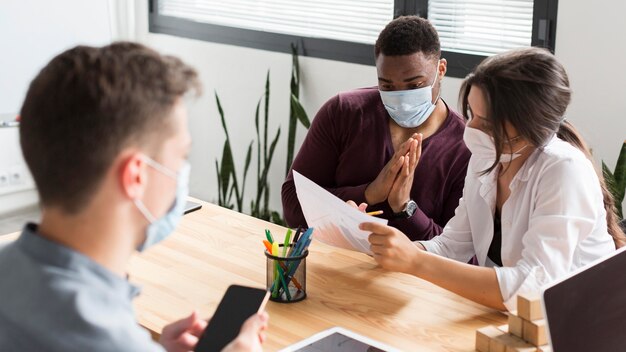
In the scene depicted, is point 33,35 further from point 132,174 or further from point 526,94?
point 132,174

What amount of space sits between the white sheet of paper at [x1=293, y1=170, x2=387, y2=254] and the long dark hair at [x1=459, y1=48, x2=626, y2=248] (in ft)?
1.16

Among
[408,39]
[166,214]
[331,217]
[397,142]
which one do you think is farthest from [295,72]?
[166,214]

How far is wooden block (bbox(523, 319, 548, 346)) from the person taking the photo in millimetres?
1475

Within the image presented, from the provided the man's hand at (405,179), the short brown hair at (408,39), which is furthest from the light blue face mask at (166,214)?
the short brown hair at (408,39)

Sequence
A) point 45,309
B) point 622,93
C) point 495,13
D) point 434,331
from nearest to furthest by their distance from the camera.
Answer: point 45,309
point 434,331
point 622,93
point 495,13

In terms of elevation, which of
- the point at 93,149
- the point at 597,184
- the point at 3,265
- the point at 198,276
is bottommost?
the point at 198,276

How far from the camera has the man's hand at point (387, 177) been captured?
7.38ft

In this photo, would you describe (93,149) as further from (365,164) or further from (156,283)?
(365,164)

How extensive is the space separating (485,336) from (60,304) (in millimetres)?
891

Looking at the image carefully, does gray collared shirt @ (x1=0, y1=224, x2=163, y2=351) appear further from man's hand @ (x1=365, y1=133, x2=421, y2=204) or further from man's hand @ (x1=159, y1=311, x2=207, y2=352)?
man's hand @ (x1=365, y1=133, x2=421, y2=204)

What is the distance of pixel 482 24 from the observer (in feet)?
11.3

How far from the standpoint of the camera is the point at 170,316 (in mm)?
1725

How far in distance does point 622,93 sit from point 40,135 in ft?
7.82

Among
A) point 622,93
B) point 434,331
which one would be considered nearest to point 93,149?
point 434,331
